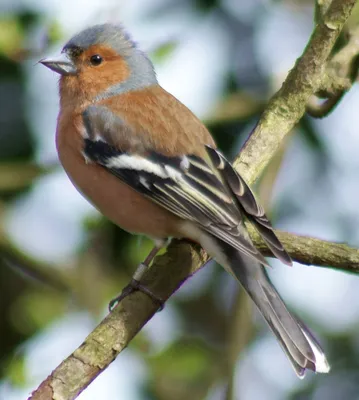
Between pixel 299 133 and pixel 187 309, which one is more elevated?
pixel 299 133

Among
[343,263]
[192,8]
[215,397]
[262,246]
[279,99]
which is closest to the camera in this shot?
[343,263]

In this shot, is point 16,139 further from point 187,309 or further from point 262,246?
point 262,246

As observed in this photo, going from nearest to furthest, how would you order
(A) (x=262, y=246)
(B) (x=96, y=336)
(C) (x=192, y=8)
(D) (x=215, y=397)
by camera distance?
(B) (x=96, y=336) < (A) (x=262, y=246) < (D) (x=215, y=397) < (C) (x=192, y=8)

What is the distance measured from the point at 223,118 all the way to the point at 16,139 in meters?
1.67

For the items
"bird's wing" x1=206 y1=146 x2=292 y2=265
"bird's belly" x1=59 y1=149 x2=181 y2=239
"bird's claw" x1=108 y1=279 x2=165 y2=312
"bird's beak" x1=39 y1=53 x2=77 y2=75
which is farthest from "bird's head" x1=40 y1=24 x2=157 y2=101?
"bird's claw" x1=108 y1=279 x2=165 y2=312

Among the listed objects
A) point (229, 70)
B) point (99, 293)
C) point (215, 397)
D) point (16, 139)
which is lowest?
point (215, 397)

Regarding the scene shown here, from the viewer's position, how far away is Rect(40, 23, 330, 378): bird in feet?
15.5

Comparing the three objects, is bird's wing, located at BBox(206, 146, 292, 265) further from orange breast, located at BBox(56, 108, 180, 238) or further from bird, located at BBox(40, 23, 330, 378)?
orange breast, located at BBox(56, 108, 180, 238)

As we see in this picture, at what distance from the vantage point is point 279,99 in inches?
218

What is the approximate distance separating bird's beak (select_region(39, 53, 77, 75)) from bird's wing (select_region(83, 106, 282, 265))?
0.61 metres

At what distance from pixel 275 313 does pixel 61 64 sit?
2333 mm

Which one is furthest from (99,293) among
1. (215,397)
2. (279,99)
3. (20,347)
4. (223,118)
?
A: (279,99)

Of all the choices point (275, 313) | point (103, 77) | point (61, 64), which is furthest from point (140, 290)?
point (61, 64)

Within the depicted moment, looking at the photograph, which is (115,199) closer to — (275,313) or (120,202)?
(120,202)
